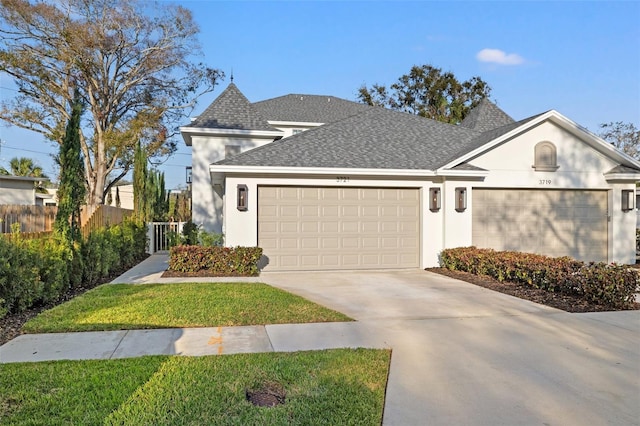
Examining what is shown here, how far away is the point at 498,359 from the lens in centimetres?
477

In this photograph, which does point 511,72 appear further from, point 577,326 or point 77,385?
point 77,385

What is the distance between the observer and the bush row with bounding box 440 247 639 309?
7.39 metres

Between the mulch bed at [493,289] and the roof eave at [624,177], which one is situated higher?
the roof eave at [624,177]

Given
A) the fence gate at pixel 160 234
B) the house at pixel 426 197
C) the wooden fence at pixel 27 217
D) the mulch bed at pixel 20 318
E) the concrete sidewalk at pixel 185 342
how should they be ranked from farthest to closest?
the fence gate at pixel 160 234 < the house at pixel 426 197 < the wooden fence at pixel 27 217 < the mulch bed at pixel 20 318 < the concrete sidewalk at pixel 185 342

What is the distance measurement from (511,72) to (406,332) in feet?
49.2

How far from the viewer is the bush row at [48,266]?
21.9 feet

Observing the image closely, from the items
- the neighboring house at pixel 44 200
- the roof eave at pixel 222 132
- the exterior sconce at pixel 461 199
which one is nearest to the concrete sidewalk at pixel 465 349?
the exterior sconce at pixel 461 199

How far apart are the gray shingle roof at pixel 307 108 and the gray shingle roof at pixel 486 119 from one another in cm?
490

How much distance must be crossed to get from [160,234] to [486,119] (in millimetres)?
14564

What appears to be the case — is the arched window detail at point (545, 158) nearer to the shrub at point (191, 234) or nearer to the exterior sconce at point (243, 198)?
the exterior sconce at point (243, 198)

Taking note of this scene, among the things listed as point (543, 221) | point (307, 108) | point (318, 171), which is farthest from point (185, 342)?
point (307, 108)

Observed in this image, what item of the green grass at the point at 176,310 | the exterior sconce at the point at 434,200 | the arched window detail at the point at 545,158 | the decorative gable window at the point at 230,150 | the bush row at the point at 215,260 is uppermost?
the decorative gable window at the point at 230,150

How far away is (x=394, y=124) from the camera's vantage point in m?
15.9

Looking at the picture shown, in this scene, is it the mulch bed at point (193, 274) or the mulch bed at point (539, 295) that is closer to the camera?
the mulch bed at point (539, 295)
